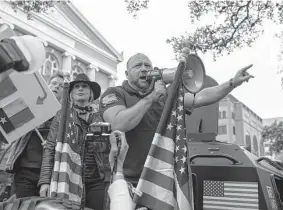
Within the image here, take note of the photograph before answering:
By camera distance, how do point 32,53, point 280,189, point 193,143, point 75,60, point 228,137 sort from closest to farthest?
point 32,53, point 193,143, point 280,189, point 75,60, point 228,137

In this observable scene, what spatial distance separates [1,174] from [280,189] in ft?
11.5

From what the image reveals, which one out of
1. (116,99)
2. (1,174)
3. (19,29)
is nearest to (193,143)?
(116,99)

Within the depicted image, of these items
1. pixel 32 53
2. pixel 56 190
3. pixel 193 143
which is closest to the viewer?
pixel 32 53

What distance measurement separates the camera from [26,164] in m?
3.45

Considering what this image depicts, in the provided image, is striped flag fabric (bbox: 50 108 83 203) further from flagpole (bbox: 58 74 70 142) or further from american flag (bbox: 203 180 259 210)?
american flag (bbox: 203 180 259 210)

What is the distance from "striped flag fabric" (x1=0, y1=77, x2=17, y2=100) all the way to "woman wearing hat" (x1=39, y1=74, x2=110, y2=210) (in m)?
0.94

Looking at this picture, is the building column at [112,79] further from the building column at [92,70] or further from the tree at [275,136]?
the tree at [275,136]

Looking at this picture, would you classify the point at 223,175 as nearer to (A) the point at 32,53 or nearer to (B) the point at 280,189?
(B) the point at 280,189

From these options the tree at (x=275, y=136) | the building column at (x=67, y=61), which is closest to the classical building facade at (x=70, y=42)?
the building column at (x=67, y=61)

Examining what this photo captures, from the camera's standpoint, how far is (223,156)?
3480 millimetres

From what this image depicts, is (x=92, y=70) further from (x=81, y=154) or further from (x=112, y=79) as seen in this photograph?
(x=81, y=154)

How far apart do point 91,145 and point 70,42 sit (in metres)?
39.6

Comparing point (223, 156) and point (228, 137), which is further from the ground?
point (228, 137)

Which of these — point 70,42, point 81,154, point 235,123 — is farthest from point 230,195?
point 235,123
